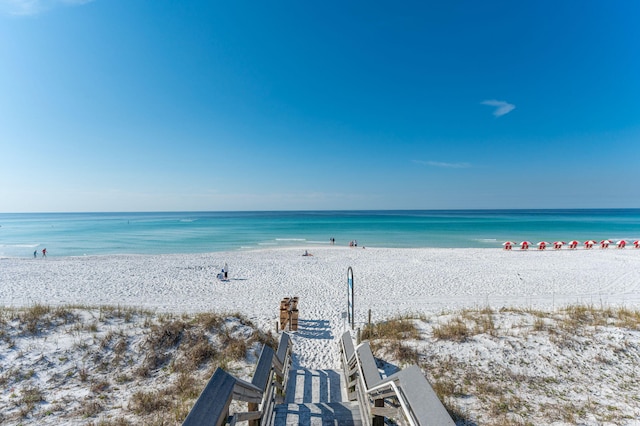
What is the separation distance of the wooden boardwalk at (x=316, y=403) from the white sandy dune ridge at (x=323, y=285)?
1549 mm

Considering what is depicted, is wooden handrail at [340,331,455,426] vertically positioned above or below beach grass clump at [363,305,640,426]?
above

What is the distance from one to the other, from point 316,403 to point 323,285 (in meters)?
13.1

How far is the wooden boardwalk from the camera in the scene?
407cm

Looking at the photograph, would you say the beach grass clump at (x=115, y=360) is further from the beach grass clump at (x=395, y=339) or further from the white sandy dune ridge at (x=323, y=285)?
the beach grass clump at (x=395, y=339)

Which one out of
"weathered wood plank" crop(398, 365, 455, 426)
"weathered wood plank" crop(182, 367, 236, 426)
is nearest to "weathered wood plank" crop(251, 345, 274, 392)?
"weathered wood plank" crop(182, 367, 236, 426)

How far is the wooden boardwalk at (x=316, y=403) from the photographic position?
13.4ft

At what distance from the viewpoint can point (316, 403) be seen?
4.54 metres

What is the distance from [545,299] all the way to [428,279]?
590 cm

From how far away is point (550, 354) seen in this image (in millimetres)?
6652

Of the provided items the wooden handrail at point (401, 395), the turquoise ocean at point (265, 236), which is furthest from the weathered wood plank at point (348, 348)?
the turquoise ocean at point (265, 236)

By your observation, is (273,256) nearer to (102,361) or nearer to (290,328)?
(290,328)

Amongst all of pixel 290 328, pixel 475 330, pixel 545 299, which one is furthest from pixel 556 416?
pixel 545 299

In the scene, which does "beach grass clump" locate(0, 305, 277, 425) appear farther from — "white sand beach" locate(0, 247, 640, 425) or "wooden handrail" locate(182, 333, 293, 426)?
"wooden handrail" locate(182, 333, 293, 426)

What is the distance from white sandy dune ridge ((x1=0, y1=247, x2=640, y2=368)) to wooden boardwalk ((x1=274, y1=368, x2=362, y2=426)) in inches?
61.0
